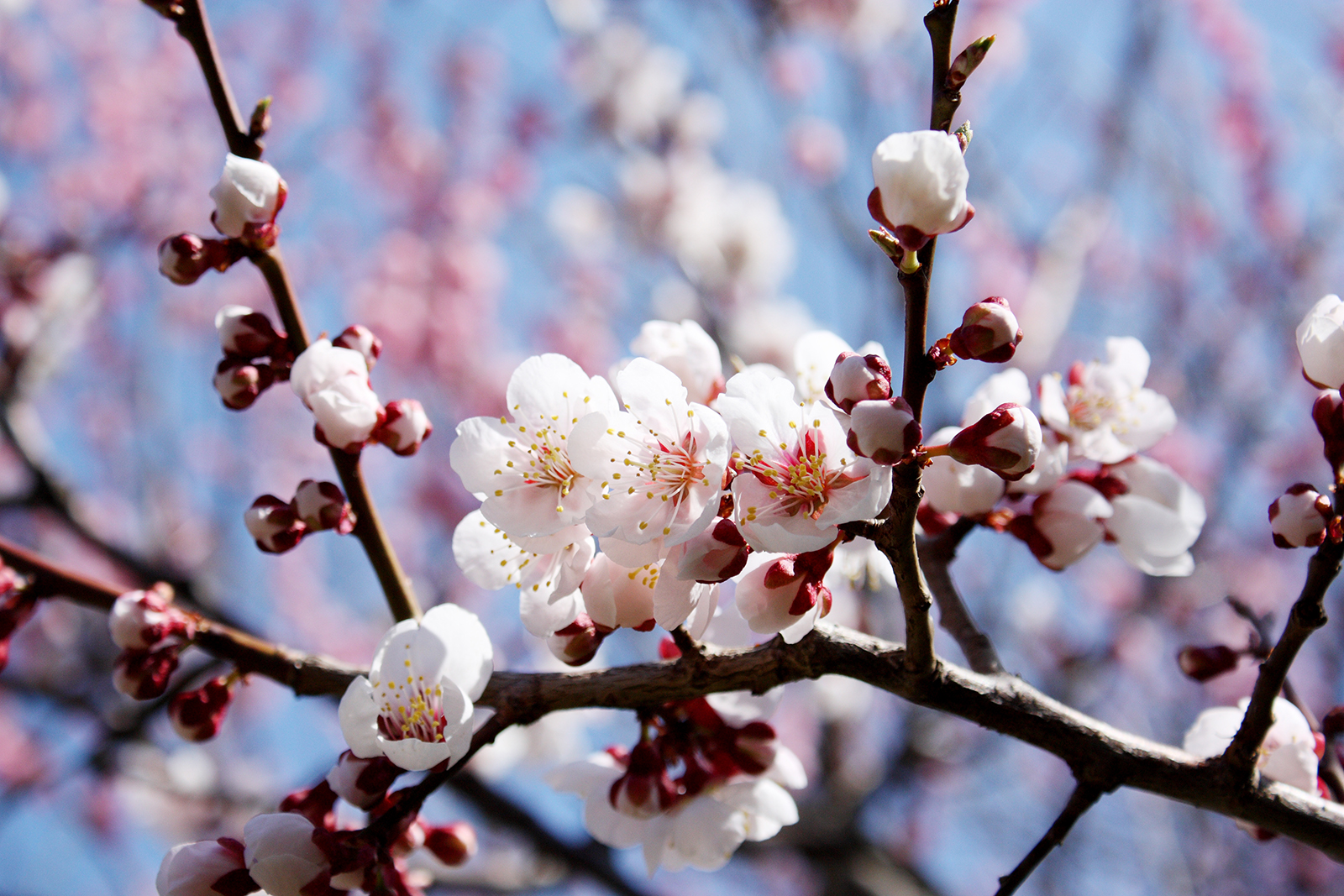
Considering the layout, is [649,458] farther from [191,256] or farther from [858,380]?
[191,256]

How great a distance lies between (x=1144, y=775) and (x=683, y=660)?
24.9 inches

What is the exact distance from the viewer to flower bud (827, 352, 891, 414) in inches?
38.9

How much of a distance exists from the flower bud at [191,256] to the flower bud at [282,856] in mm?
781

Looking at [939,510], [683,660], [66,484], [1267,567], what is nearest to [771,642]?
[683,660]

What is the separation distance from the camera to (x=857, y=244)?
5082mm

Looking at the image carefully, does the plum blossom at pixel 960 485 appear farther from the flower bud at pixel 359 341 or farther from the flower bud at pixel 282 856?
the flower bud at pixel 282 856

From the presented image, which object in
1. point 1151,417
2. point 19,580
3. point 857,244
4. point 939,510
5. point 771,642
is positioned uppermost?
point 857,244

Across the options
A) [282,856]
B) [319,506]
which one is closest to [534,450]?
[319,506]

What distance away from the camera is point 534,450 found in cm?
125

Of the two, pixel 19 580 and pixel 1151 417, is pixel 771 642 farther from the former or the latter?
pixel 19 580

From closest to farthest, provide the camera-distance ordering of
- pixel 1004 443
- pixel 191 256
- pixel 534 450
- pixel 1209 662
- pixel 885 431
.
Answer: pixel 885 431, pixel 1004 443, pixel 534 450, pixel 191 256, pixel 1209 662

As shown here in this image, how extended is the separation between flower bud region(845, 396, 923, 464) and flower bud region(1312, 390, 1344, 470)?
2.15 ft

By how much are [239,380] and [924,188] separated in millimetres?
1040

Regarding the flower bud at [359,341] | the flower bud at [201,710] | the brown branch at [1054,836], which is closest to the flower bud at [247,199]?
the flower bud at [359,341]
